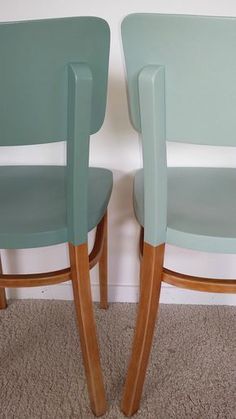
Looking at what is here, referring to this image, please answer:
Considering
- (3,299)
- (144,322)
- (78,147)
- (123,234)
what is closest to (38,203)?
(78,147)

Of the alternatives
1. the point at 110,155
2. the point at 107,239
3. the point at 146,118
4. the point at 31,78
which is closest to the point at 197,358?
the point at 107,239

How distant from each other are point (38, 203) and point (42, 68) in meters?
0.28

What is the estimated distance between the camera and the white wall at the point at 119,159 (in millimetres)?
943

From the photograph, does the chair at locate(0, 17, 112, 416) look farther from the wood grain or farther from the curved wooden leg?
the curved wooden leg

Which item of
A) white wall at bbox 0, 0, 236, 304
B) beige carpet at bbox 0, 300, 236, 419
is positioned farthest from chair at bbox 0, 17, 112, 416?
white wall at bbox 0, 0, 236, 304

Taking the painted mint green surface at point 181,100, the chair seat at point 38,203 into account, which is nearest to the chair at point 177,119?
the painted mint green surface at point 181,100

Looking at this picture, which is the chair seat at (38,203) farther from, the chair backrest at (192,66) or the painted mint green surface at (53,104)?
the chair backrest at (192,66)

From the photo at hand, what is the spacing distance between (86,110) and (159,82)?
0.13 m

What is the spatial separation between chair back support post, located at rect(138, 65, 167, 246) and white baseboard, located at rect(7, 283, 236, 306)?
0.56m

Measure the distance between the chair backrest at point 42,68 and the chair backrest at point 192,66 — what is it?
59mm

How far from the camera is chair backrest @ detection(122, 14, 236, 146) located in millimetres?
560

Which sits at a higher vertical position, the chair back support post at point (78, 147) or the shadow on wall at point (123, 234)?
the chair back support post at point (78, 147)

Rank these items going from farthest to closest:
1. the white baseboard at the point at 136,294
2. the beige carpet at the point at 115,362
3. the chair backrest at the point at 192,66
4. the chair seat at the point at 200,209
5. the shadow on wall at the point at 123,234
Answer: the white baseboard at the point at 136,294, the shadow on wall at the point at 123,234, the beige carpet at the point at 115,362, the chair seat at the point at 200,209, the chair backrest at the point at 192,66

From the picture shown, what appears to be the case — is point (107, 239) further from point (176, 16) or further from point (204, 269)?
point (176, 16)
